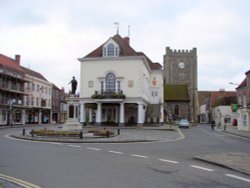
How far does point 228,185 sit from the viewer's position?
7.91 metres

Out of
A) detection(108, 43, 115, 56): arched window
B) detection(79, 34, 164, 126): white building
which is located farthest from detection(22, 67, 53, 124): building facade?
detection(108, 43, 115, 56): arched window

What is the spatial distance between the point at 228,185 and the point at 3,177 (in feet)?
19.2

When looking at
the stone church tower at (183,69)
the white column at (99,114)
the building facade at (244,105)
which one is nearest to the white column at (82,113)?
the white column at (99,114)

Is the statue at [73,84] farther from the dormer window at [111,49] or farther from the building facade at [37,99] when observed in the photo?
the building facade at [37,99]

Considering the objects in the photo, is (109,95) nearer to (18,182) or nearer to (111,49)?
(111,49)

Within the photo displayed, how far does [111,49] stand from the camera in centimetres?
4659

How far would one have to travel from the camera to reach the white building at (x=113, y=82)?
4553 centimetres

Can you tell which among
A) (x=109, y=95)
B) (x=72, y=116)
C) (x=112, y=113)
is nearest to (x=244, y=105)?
(x=109, y=95)

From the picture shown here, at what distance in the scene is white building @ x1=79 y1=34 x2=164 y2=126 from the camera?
45.5 meters

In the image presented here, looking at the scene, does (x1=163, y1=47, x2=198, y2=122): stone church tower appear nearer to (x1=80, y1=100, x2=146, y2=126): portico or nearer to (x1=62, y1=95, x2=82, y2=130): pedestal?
(x1=80, y1=100, x2=146, y2=126): portico

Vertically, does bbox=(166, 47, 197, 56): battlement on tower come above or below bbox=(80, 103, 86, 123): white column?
above

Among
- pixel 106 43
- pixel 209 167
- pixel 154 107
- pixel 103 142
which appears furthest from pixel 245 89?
pixel 209 167

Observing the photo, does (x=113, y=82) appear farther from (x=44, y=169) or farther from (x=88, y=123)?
(x=44, y=169)

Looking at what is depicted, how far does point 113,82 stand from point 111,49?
487cm
